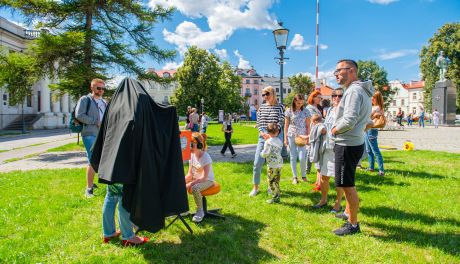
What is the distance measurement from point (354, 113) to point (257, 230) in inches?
78.6

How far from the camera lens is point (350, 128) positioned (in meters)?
3.61

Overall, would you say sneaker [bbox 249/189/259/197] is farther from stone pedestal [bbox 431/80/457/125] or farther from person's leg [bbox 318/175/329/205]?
stone pedestal [bbox 431/80/457/125]

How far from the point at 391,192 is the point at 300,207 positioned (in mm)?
2135

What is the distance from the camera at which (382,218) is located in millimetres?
4406

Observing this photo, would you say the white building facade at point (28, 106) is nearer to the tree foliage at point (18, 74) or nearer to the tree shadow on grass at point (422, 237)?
the tree foliage at point (18, 74)

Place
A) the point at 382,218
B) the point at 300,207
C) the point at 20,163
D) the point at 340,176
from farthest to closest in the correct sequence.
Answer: the point at 20,163
the point at 300,207
the point at 382,218
the point at 340,176

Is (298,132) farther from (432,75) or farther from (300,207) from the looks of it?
(432,75)

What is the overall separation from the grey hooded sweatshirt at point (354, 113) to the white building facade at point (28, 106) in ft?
110

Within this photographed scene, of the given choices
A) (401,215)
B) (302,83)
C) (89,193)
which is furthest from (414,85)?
(89,193)

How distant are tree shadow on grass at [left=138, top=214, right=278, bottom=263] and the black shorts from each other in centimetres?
127

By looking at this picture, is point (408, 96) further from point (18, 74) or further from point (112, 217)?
point (112, 217)

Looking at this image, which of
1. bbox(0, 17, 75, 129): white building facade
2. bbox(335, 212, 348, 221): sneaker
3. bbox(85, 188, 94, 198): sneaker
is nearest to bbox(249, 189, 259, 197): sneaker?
bbox(335, 212, 348, 221): sneaker

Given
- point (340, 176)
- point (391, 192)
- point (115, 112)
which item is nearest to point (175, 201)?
point (115, 112)

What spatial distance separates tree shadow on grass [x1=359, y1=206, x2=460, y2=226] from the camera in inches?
169
